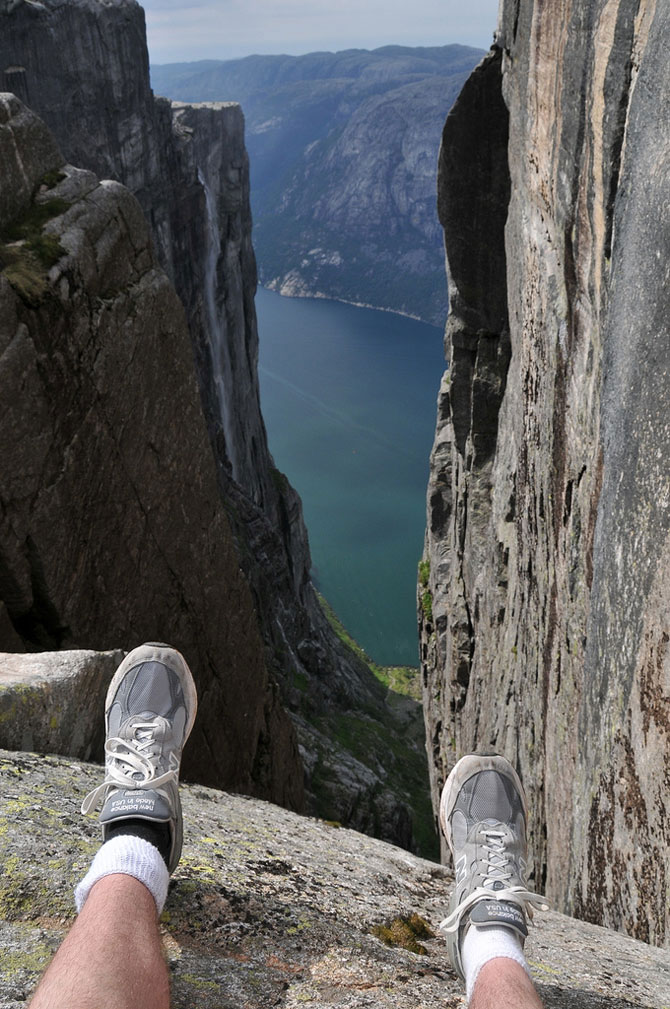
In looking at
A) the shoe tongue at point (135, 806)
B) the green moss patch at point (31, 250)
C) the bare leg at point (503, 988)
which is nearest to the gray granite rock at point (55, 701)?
the shoe tongue at point (135, 806)

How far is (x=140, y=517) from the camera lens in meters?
12.3

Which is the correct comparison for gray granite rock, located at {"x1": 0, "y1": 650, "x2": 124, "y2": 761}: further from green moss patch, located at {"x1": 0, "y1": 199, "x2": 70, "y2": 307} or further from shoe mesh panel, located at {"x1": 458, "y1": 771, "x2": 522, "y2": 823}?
green moss patch, located at {"x1": 0, "y1": 199, "x2": 70, "y2": 307}

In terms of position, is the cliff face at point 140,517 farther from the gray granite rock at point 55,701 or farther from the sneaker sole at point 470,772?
the sneaker sole at point 470,772

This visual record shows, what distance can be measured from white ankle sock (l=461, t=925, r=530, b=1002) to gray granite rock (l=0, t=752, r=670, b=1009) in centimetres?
47

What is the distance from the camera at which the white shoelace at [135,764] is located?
4684 millimetres

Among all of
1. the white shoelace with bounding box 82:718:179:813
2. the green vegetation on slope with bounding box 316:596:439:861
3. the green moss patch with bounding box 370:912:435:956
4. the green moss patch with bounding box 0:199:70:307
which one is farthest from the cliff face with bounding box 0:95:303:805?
the green vegetation on slope with bounding box 316:596:439:861

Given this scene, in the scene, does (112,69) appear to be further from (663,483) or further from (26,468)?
(663,483)

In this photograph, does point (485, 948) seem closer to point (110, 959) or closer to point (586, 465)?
point (110, 959)

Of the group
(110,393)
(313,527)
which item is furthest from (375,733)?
(313,527)

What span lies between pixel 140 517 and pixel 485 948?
9514 millimetres

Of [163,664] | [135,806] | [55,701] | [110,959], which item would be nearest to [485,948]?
[110,959]

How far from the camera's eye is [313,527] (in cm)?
9644

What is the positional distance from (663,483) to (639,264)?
208cm

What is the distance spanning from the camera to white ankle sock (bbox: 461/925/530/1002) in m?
3.85
